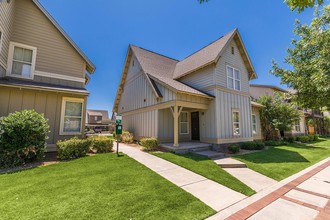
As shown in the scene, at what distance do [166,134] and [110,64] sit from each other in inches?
668

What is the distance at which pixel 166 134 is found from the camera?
11.8 m

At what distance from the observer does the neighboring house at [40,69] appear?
305 inches

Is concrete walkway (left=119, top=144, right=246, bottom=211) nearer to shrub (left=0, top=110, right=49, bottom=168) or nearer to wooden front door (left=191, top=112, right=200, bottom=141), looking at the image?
shrub (left=0, top=110, right=49, bottom=168)

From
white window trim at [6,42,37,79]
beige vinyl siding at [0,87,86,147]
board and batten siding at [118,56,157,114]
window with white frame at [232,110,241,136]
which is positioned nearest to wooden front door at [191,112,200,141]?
window with white frame at [232,110,241,136]

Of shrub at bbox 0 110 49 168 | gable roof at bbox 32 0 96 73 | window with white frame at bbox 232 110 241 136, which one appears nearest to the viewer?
shrub at bbox 0 110 49 168

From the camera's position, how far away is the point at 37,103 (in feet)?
26.9

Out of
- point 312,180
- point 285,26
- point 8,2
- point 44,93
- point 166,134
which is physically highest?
point 285,26

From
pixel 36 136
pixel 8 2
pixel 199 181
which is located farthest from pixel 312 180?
pixel 8 2

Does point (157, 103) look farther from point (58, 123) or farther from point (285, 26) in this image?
point (285, 26)

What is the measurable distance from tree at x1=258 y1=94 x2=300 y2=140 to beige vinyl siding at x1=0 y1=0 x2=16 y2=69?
22.0 metres

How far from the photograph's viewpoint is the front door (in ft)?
43.0

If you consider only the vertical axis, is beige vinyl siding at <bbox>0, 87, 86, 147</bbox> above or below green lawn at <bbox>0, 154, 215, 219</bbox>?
above

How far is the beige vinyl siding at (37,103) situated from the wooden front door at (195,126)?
895cm

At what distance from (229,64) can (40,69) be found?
523 inches
